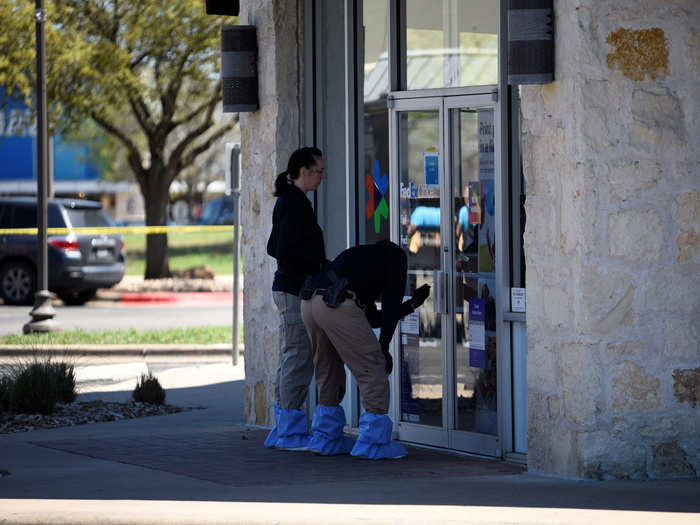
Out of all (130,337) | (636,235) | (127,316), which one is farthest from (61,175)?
(636,235)

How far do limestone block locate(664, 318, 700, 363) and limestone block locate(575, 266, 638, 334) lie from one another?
0.25 m

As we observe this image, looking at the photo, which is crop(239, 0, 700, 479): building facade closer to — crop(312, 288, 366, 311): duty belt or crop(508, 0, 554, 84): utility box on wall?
crop(508, 0, 554, 84): utility box on wall

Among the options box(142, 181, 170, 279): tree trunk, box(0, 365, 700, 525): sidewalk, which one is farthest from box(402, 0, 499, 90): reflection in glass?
box(142, 181, 170, 279): tree trunk

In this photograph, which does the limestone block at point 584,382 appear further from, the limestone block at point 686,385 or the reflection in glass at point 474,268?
the reflection in glass at point 474,268

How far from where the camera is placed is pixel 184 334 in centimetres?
1781

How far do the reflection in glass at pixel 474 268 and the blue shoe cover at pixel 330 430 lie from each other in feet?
2.79

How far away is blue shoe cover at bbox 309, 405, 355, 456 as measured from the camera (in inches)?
342

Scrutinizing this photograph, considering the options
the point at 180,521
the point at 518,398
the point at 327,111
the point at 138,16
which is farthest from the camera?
the point at 138,16

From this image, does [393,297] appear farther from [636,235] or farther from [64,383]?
[64,383]

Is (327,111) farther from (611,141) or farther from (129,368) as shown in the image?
(129,368)

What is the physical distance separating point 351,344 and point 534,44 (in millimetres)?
2184

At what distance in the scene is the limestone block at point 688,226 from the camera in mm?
7531

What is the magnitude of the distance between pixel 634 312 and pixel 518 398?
1.27m

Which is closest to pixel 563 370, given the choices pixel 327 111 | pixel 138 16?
pixel 327 111
